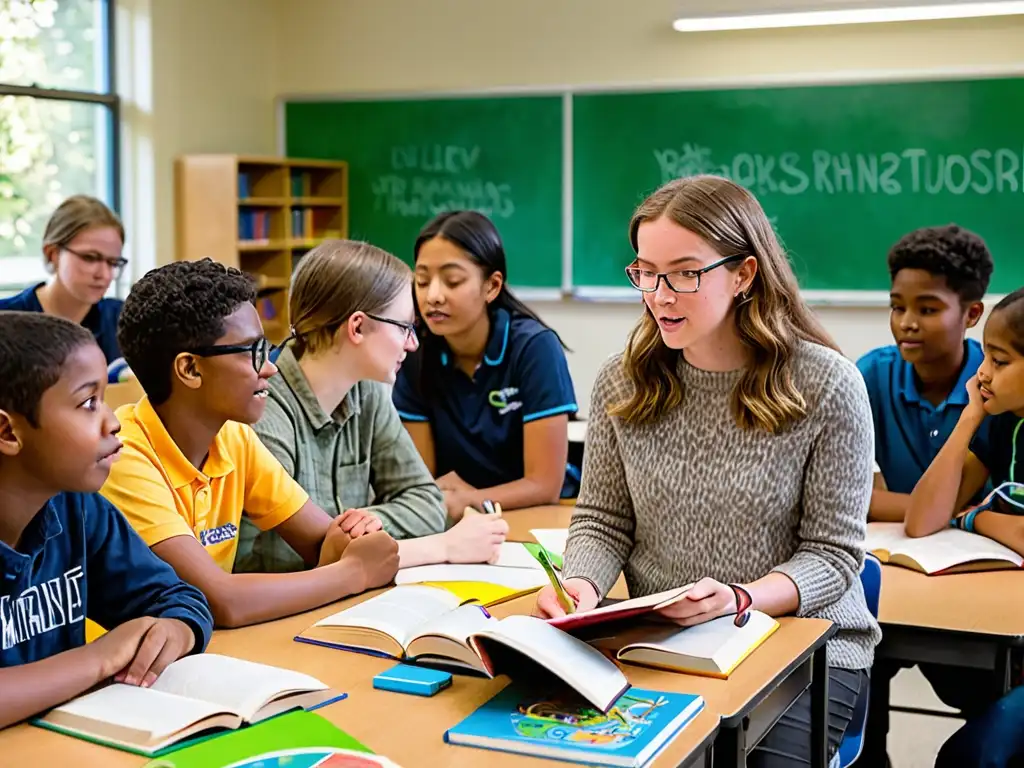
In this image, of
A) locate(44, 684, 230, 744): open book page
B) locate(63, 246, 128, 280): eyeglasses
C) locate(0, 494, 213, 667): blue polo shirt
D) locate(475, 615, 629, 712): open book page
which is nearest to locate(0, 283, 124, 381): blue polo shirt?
locate(63, 246, 128, 280): eyeglasses

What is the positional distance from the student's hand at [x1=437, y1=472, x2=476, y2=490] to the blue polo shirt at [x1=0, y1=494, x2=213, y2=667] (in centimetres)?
135

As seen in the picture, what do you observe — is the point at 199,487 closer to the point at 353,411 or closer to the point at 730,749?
the point at 353,411

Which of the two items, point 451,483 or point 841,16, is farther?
point 841,16

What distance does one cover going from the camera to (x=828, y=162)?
5.44m

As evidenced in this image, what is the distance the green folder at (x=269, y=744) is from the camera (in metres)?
1.27

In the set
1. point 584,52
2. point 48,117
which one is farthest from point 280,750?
point 584,52

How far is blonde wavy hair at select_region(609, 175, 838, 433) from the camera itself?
6.18 ft

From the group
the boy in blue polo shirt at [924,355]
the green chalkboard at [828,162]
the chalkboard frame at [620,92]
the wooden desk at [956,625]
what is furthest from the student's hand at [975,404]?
the green chalkboard at [828,162]

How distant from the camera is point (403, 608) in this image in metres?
1.85

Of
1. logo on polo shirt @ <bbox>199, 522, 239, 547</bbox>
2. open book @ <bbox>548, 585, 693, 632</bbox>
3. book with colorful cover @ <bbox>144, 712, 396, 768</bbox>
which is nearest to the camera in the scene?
book with colorful cover @ <bbox>144, 712, 396, 768</bbox>

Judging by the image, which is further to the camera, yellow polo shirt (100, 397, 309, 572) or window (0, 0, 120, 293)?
window (0, 0, 120, 293)

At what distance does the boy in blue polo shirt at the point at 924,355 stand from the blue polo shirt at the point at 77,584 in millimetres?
1697

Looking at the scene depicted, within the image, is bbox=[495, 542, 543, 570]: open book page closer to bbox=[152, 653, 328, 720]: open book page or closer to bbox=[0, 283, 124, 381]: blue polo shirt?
bbox=[152, 653, 328, 720]: open book page

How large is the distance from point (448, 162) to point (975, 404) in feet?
13.0
